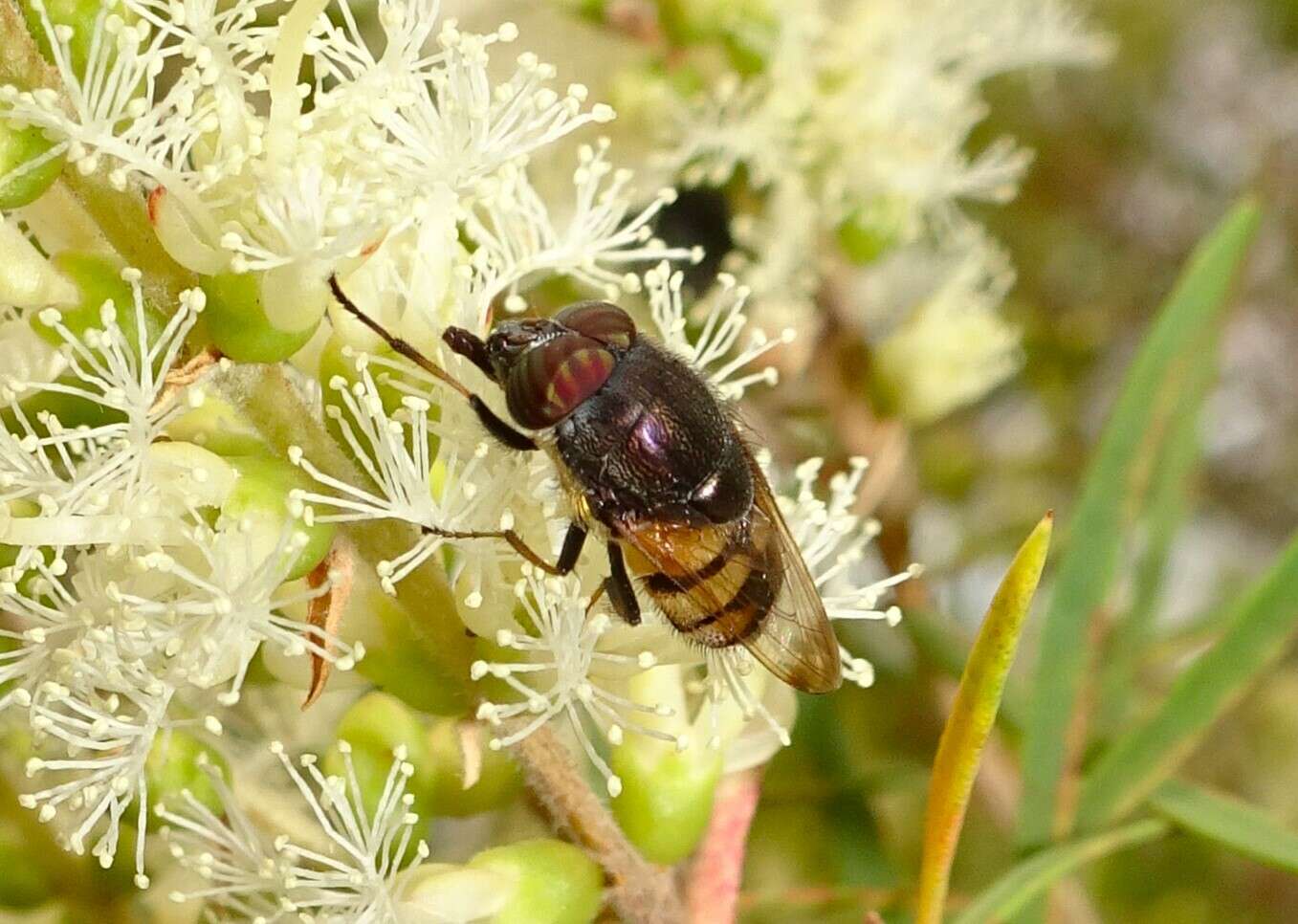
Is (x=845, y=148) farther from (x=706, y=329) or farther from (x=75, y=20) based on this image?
(x=75, y=20)

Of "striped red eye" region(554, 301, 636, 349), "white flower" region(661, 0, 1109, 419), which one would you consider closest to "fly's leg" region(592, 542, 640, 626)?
"striped red eye" region(554, 301, 636, 349)

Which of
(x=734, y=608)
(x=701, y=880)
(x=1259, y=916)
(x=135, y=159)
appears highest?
(x=135, y=159)

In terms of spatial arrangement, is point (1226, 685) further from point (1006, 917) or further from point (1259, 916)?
point (1259, 916)

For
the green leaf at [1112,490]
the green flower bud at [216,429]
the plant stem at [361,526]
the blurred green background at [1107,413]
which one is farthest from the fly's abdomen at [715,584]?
the blurred green background at [1107,413]

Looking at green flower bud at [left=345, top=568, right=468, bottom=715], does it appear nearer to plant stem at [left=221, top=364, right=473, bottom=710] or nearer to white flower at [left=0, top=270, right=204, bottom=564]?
plant stem at [left=221, top=364, right=473, bottom=710]

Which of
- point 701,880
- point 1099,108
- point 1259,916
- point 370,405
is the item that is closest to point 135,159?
point 370,405

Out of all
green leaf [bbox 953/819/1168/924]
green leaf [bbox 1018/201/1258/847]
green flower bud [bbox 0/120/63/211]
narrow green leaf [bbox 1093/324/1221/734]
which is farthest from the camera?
narrow green leaf [bbox 1093/324/1221/734]

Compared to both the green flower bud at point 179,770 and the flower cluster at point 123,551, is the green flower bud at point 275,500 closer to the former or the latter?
the flower cluster at point 123,551
